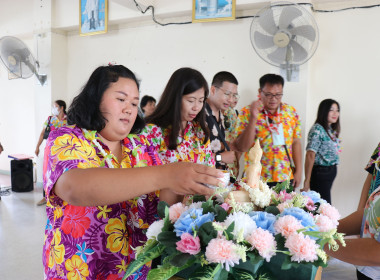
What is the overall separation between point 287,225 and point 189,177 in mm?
230

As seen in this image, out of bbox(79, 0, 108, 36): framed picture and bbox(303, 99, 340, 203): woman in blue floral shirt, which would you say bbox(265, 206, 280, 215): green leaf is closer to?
bbox(303, 99, 340, 203): woman in blue floral shirt

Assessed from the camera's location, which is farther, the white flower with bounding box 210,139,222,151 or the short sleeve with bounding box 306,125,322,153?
the short sleeve with bounding box 306,125,322,153

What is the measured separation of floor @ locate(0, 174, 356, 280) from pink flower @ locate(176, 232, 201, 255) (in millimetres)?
2689

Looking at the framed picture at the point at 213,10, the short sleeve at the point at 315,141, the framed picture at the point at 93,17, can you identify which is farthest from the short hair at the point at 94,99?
the framed picture at the point at 93,17

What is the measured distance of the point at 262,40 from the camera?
11.4 feet

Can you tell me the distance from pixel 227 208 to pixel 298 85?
136 inches

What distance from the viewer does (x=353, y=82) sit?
404cm

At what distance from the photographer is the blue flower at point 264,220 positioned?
2.57 feet

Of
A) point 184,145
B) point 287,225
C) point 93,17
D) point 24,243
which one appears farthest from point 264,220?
point 93,17

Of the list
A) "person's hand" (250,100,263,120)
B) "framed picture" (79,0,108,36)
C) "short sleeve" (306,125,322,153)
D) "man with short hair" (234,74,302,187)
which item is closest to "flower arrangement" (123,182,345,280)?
"person's hand" (250,100,263,120)

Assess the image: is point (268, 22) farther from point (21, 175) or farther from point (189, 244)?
point (21, 175)

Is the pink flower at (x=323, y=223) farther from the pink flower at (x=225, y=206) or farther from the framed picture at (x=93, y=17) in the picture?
the framed picture at (x=93, y=17)

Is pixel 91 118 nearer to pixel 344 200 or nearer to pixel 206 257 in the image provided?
pixel 206 257

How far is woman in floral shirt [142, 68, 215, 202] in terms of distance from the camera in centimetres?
187
